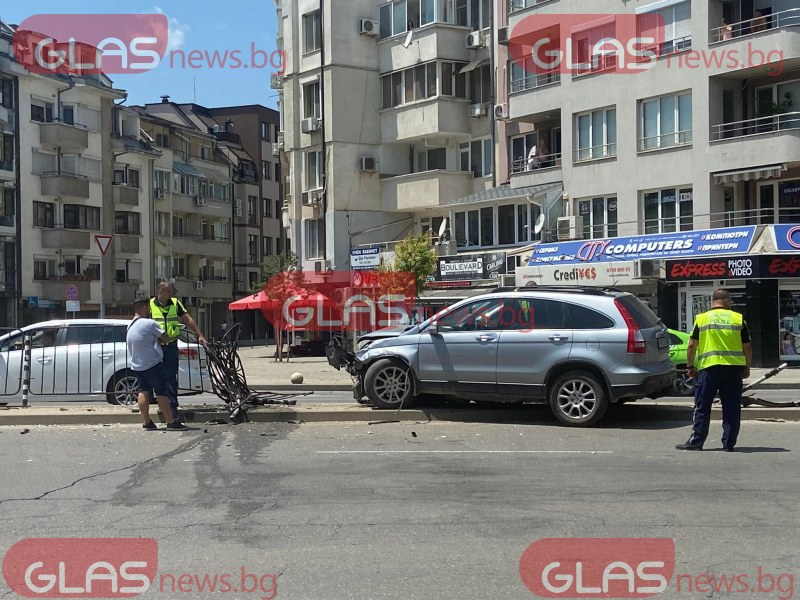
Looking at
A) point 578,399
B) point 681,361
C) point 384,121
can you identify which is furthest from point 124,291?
point 578,399

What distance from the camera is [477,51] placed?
133 feet

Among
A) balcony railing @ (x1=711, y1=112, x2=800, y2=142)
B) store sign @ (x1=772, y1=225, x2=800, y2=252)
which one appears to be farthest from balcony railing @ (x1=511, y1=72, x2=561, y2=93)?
store sign @ (x1=772, y1=225, x2=800, y2=252)

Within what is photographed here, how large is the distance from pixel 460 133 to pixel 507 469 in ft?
107

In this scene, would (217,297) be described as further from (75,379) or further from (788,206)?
(75,379)

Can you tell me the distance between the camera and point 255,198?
7644cm

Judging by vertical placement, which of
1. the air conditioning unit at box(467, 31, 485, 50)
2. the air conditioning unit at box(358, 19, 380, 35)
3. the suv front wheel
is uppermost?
the air conditioning unit at box(358, 19, 380, 35)

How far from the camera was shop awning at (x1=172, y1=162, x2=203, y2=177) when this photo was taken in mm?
65750

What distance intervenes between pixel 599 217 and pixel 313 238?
616 inches

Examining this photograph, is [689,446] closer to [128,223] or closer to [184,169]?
[128,223]

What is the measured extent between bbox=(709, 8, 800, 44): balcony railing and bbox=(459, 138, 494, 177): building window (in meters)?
12.0

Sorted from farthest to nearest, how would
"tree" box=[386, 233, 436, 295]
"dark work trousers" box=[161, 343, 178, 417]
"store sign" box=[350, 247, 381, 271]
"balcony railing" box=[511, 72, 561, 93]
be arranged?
"store sign" box=[350, 247, 381, 271] < "balcony railing" box=[511, 72, 561, 93] < "tree" box=[386, 233, 436, 295] < "dark work trousers" box=[161, 343, 178, 417]

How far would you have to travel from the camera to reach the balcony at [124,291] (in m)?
59.0

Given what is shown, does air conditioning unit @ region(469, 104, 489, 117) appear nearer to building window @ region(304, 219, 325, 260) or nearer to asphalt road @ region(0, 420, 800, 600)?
building window @ region(304, 219, 325, 260)

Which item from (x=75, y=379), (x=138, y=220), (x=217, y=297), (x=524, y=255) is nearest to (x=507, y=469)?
(x=75, y=379)
